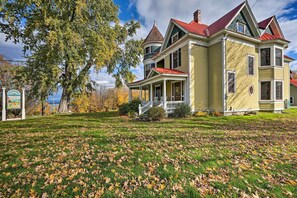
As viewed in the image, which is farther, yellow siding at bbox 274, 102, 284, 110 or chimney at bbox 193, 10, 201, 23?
chimney at bbox 193, 10, 201, 23

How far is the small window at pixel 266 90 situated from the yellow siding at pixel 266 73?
0.54m

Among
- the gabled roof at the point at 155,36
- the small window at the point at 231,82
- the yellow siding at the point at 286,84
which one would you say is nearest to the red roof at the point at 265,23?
the yellow siding at the point at 286,84

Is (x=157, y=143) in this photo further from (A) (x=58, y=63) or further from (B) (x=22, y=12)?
(B) (x=22, y=12)

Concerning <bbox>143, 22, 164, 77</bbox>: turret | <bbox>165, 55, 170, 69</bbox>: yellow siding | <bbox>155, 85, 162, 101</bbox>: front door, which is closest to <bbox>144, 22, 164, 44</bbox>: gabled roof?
<bbox>143, 22, 164, 77</bbox>: turret

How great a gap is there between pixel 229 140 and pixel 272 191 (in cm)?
299

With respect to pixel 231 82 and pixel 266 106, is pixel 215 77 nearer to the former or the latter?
pixel 231 82

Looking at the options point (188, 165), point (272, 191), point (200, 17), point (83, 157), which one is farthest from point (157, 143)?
point (200, 17)

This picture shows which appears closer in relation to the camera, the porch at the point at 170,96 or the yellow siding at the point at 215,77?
the porch at the point at 170,96

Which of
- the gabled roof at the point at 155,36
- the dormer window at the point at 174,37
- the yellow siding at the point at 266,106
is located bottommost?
the yellow siding at the point at 266,106

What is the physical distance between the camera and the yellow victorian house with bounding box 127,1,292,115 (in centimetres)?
1305

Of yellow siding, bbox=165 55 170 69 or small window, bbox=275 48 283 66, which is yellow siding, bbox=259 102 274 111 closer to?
small window, bbox=275 48 283 66

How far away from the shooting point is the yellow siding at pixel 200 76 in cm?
1344

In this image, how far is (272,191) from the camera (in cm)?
263

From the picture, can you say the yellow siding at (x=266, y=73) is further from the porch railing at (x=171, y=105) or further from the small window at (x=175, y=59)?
the porch railing at (x=171, y=105)
